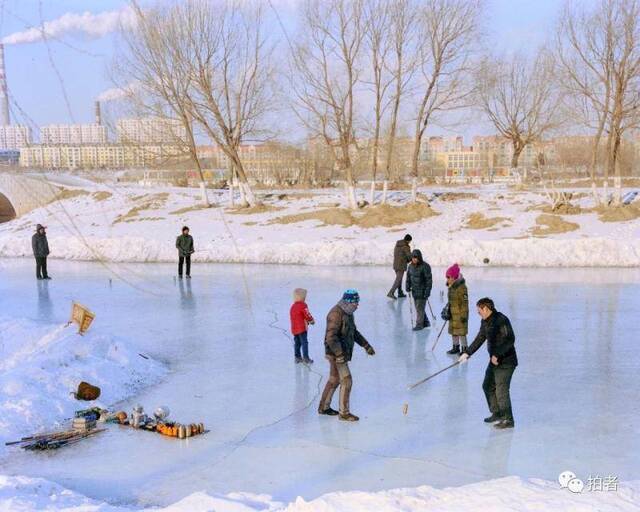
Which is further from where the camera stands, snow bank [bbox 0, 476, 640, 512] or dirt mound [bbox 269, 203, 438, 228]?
dirt mound [bbox 269, 203, 438, 228]

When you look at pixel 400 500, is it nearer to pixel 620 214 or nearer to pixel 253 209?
pixel 620 214

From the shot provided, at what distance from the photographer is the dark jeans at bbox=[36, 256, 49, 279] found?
19.0 meters

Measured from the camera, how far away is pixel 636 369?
945 centimetres

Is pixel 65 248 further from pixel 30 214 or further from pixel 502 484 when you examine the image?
pixel 502 484

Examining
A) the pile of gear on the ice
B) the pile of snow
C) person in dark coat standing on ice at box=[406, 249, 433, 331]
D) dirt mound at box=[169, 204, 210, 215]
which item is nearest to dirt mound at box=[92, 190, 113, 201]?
dirt mound at box=[169, 204, 210, 215]

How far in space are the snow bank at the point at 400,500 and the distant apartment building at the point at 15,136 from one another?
3.06m

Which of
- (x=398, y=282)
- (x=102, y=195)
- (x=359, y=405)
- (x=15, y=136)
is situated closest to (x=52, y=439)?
(x=15, y=136)

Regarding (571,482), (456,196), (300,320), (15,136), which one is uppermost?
(15,136)

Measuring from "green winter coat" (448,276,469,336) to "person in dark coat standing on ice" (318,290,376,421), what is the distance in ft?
9.14

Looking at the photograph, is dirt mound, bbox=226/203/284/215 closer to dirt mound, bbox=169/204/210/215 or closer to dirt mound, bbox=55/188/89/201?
dirt mound, bbox=169/204/210/215

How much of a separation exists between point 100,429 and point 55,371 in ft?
5.55

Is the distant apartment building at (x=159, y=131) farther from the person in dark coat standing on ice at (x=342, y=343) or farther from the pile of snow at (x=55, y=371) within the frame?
the person in dark coat standing on ice at (x=342, y=343)

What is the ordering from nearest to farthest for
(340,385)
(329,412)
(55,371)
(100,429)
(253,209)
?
(100,429), (340,385), (329,412), (55,371), (253,209)

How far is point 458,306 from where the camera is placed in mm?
10070
